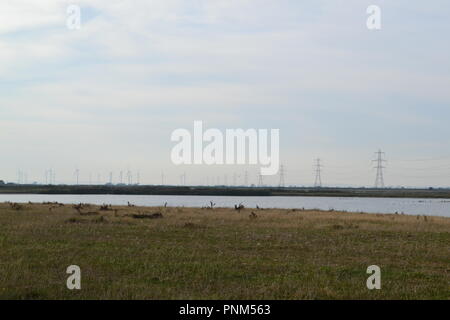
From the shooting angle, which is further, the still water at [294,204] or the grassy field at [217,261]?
the still water at [294,204]

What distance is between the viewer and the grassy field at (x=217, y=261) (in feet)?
45.5

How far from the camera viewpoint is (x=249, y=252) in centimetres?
2119

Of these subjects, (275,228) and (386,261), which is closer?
(386,261)

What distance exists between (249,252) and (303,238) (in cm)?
570

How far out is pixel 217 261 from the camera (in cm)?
1848

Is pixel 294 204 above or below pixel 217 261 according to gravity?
below

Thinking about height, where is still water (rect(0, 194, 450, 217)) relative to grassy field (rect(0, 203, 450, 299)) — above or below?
below

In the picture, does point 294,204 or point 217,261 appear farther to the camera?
point 294,204

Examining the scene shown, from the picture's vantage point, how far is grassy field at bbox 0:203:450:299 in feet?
45.5

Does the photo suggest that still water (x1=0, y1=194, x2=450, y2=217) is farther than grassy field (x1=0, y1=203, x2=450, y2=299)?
Yes

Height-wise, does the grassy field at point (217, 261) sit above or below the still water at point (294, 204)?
above
